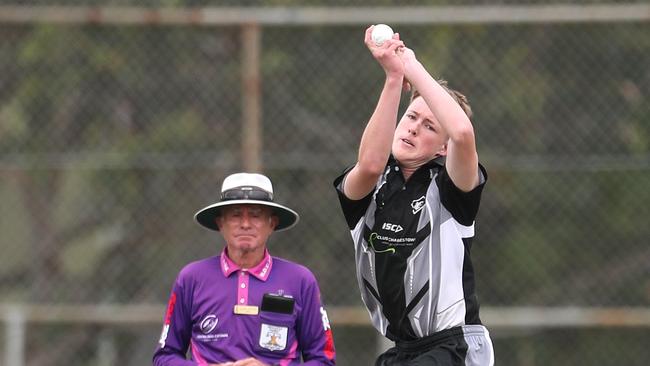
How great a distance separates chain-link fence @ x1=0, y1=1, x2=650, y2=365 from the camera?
8555mm

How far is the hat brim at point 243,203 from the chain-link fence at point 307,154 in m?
2.76

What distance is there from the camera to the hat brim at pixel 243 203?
5.39m

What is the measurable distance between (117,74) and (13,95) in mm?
727

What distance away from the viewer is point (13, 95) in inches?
346

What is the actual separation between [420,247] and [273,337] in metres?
0.89

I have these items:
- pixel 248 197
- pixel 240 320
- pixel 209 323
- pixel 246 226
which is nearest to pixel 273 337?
pixel 240 320

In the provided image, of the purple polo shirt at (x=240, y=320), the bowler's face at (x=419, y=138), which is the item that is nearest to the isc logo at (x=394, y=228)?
the bowler's face at (x=419, y=138)

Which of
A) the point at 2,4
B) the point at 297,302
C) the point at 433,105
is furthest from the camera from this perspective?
the point at 2,4

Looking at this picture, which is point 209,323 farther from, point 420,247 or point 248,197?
point 420,247

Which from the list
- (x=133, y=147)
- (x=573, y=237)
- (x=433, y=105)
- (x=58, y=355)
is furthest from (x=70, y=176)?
(x=433, y=105)

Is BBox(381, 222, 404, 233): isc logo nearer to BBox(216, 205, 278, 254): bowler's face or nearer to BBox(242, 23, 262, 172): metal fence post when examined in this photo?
BBox(216, 205, 278, 254): bowler's face

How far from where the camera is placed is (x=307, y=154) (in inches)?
337

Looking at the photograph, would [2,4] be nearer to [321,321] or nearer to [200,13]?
[200,13]

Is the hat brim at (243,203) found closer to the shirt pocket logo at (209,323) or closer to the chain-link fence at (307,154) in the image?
the shirt pocket logo at (209,323)
